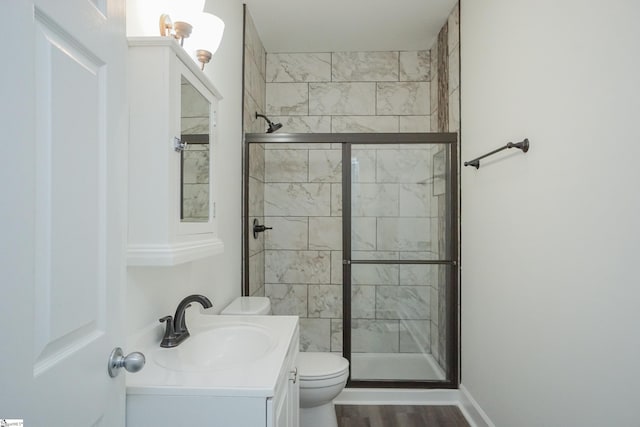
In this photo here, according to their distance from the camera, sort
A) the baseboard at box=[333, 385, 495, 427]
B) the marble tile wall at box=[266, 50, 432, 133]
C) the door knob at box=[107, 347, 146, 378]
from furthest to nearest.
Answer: the marble tile wall at box=[266, 50, 432, 133], the baseboard at box=[333, 385, 495, 427], the door knob at box=[107, 347, 146, 378]

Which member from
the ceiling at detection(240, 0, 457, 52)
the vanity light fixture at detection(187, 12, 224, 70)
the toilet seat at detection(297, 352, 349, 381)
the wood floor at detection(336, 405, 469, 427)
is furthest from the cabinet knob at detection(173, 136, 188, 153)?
the wood floor at detection(336, 405, 469, 427)

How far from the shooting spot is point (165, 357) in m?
1.22

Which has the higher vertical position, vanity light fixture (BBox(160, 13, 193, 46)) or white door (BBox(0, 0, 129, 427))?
vanity light fixture (BBox(160, 13, 193, 46))

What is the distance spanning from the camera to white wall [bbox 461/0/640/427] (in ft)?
3.60

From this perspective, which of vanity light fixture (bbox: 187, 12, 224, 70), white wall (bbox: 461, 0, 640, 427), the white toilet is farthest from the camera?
the white toilet

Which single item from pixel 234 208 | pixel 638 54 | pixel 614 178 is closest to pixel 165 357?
pixel 234 208

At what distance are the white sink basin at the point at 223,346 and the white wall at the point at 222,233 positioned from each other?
0.16m

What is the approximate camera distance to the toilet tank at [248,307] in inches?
79.7

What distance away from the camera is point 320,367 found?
2047 millimetres

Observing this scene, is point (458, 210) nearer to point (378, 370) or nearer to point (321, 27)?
point (378, 370)

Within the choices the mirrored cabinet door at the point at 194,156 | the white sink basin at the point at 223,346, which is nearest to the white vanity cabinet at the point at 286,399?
the white sink basin at the point at 223,346

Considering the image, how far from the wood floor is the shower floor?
0.60 feet

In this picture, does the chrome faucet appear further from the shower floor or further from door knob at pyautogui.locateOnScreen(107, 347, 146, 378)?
the shower floor

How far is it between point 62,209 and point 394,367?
95.2 inches
